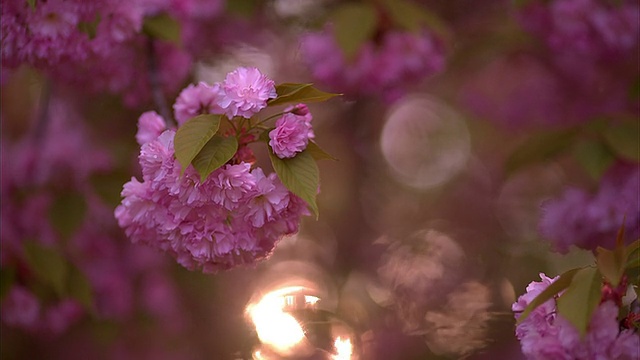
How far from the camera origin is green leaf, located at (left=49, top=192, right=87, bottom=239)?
2.64 metres

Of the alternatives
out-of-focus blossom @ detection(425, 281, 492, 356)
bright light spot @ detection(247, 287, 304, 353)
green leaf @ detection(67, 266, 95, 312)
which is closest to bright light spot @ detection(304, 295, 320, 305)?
bright light spot @ detection(247, 287, 304, 353)

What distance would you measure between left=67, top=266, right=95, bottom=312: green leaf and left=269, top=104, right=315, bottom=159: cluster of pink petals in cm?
131

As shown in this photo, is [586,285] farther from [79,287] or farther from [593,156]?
[79,287]

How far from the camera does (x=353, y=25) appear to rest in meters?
2.48

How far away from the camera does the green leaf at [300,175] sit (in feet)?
4.77

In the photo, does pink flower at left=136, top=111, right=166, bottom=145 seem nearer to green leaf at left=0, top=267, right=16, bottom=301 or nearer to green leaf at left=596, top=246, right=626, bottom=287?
green leaf at left=596, top=246, right=626, bottom=287

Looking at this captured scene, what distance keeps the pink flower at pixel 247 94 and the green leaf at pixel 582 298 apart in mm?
640

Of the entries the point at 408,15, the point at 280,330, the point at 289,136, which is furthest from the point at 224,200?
the point at 408,15

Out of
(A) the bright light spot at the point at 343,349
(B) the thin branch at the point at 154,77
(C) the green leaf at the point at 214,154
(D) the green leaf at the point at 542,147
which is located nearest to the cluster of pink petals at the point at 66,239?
(B) the thin branch at the point at 154,77

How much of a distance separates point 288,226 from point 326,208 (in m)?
2.93

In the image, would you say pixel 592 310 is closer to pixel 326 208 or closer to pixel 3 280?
pixel 3 280

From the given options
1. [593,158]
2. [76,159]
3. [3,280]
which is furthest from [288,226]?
[76,159]

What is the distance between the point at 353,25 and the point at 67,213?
44.6 inches

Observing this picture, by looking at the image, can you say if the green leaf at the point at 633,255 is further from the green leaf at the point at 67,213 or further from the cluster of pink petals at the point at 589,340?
the green leaf at the point at 67,213
